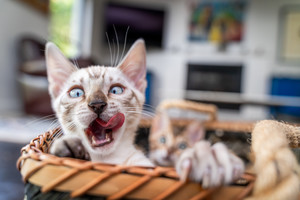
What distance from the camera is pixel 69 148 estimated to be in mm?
388

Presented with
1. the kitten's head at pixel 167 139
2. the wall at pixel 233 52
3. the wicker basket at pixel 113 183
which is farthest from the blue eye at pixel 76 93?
the wall at pixel 233 52

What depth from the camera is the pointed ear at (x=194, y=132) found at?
0.97 metres

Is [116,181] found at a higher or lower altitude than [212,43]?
lower

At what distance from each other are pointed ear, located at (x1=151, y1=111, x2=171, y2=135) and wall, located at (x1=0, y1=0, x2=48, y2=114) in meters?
2.06

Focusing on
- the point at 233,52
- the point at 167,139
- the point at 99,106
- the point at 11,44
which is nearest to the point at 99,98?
the point at 99,106

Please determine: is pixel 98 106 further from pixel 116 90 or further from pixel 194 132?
pixel 194 132

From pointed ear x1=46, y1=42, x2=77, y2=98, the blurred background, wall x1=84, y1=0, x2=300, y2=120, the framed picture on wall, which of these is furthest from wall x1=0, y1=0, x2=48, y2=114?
the framed picture on wall

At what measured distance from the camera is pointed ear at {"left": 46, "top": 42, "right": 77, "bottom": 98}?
0.46 meters

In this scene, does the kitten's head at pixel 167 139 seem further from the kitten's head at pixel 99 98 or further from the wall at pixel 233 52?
the wall at pixel 233 52

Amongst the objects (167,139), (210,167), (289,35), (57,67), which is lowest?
(167,139)

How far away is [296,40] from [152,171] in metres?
4.77

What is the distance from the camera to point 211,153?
300 mm

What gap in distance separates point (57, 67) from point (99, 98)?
5.8 inches

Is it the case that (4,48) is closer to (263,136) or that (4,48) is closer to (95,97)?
(95,97)
